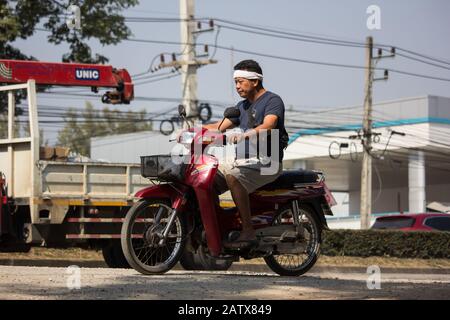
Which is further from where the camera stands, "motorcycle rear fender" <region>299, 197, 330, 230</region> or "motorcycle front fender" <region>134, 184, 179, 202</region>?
"motorcycle rear fender" <region>299, 197, 330, 230</region>

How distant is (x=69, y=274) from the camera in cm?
981

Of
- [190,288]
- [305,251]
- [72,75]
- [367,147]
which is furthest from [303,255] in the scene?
[367,147]

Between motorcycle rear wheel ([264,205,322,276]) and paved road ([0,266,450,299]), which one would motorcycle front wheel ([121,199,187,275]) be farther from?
motorcycle rear wheel ([264,205,322,276])

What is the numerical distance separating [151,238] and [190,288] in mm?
1359

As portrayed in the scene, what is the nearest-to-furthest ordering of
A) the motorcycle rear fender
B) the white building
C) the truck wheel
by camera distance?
1. the motorcycle rear fender
2. the truck wheel
3. the white building

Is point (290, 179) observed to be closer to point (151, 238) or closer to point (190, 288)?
point (151, 238)

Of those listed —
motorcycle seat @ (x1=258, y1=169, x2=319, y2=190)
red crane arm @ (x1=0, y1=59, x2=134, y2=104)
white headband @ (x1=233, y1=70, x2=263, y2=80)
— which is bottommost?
motorcycle seat @ (x1=258, y1=169, x2=319, y2=190)

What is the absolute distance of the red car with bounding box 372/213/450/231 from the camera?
2539 centimetres

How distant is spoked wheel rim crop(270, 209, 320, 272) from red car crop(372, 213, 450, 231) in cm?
1479

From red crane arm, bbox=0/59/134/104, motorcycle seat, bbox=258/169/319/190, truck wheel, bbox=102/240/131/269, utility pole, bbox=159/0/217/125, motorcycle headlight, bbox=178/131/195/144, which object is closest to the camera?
motorcycle headlight, bbox=178/131/195/144

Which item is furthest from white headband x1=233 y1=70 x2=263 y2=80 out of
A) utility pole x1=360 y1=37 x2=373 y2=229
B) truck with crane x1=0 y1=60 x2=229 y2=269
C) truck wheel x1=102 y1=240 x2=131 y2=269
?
utility pole x1=360 y1=37 x2=373 y2=229

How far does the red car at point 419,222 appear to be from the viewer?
25.4m

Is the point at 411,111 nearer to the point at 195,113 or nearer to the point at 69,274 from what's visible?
the point at 195,113
